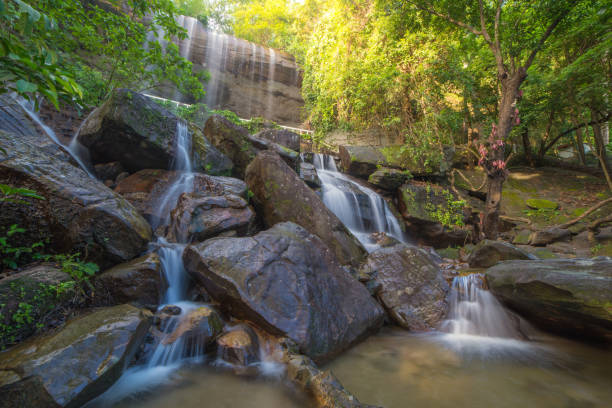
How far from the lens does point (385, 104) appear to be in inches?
452

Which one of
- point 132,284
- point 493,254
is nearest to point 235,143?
point 132,284

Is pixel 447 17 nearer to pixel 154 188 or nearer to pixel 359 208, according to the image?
pixel 359 208

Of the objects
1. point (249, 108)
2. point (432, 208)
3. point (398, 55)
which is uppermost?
point (249, 108)

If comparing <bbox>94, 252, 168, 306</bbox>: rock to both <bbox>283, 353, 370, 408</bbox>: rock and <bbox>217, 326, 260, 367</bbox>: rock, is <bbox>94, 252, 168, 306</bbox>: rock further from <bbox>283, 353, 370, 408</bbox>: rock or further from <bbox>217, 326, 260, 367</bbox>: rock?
<bbox>283, 353, 370, 408</bbox>: rock

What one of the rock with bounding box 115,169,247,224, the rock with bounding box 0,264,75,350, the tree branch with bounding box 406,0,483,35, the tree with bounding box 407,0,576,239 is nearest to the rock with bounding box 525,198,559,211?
the tree with bounding box 407,0,576,239

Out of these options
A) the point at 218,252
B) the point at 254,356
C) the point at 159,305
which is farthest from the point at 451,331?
the point at 159,305

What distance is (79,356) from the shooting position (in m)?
2.06

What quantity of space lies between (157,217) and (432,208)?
7.80 m

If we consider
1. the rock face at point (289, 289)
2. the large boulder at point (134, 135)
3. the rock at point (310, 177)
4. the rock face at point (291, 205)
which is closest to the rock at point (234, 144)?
the large boulder at point (134, 135)

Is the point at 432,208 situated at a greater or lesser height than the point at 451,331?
greater

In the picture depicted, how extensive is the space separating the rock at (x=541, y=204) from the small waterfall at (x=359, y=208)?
4894 mm

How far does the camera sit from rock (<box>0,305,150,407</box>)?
187 cm

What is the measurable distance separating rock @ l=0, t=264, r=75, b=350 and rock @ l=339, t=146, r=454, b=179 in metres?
9.01

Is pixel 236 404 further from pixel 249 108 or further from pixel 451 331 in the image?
pixel 249 108
